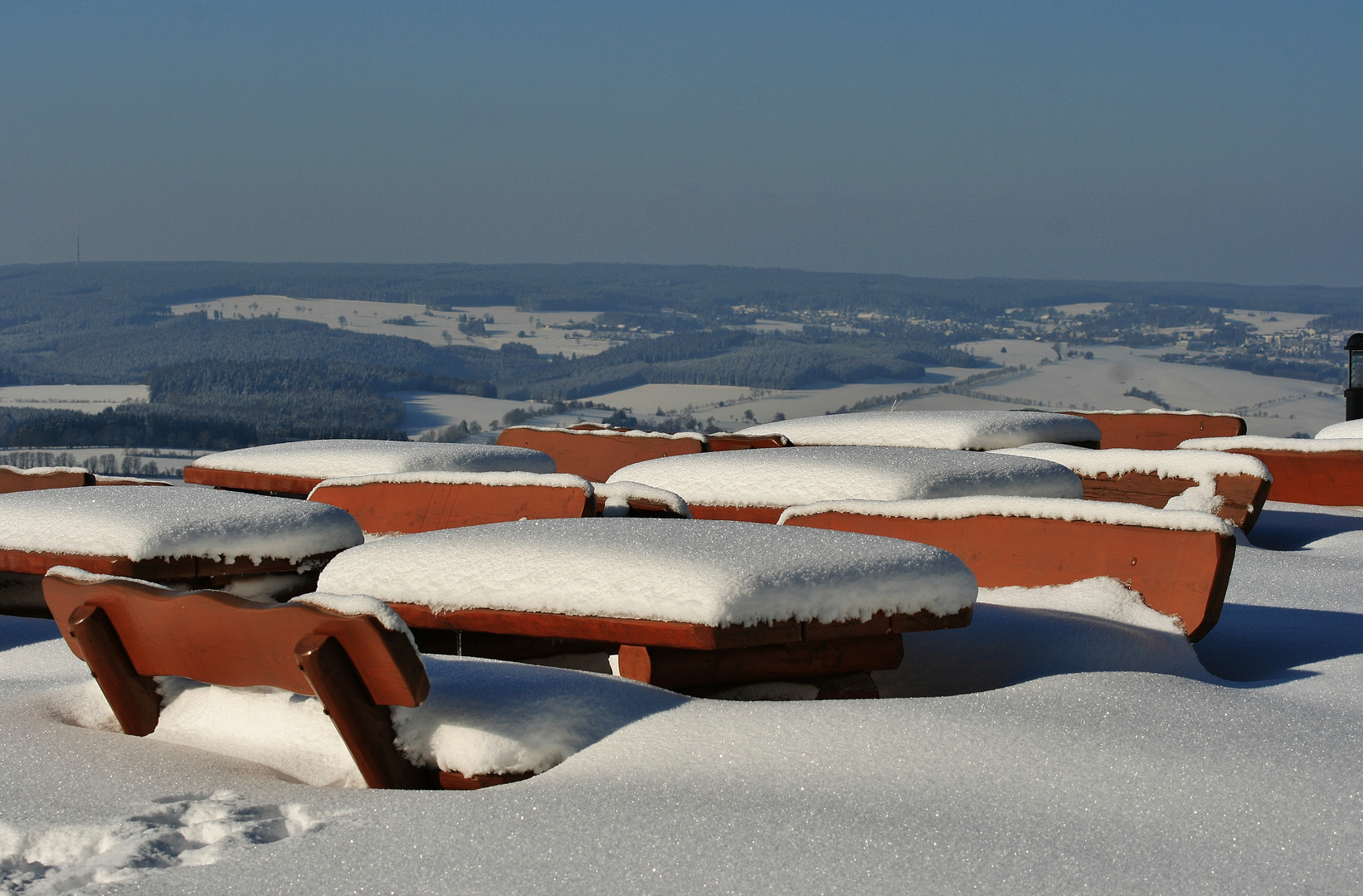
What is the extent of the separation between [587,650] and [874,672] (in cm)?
114

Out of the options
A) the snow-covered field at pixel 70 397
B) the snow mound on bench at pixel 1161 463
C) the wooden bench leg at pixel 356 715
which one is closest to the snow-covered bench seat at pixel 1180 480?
the snow mound on bench at pixel 1161 463

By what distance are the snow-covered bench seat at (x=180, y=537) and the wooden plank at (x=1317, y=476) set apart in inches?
311

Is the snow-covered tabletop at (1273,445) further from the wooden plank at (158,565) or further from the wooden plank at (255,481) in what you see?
the wooden plank at (158,565)

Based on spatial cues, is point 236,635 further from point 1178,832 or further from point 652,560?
point 1178,832

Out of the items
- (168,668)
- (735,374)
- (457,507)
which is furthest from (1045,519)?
(735,374)

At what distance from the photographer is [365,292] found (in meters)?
165

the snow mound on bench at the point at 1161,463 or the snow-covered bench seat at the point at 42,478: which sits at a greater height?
the snow mound on bench at the point at 1161,463

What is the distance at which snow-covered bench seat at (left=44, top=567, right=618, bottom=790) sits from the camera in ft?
10.0

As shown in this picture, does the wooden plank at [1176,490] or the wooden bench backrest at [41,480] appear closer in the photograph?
the wooden plank at [1176,490]

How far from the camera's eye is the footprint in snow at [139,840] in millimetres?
2541

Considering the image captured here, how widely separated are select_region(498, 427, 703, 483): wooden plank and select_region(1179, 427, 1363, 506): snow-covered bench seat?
4.50m

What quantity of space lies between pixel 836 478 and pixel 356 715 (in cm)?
377

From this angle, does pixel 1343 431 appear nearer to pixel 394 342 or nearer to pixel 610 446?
pixel 610 446

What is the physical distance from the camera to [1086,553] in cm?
528
